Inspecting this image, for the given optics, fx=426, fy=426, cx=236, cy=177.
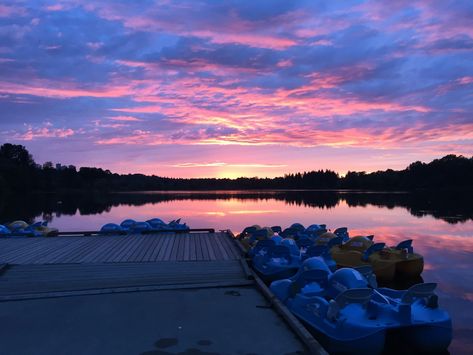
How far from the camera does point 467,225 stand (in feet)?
84.3

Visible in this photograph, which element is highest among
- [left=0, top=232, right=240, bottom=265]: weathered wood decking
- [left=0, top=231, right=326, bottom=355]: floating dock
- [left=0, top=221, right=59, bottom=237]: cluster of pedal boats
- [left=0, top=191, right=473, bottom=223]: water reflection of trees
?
[left=0, top=221, right=59, bottom=237]: cluster of pedal boats

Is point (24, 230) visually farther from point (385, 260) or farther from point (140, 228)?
point (385, 260)

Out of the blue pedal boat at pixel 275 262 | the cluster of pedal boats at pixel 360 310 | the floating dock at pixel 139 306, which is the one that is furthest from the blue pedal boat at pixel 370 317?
the blue pedal boat at pixel 275 262

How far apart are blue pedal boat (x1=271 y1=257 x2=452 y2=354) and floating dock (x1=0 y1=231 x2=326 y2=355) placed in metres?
0.80

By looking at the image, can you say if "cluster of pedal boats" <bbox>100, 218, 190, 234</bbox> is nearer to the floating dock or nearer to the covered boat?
the covered boat

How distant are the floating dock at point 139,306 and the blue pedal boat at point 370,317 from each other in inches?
31.5

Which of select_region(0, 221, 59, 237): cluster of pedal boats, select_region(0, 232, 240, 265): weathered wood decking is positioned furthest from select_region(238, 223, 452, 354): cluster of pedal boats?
select_region(0, 221, 59, 237): cluster of pedal boats

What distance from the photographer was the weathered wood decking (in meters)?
9.66

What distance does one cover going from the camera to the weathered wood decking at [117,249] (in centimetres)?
966

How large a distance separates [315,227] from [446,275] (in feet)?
15.7

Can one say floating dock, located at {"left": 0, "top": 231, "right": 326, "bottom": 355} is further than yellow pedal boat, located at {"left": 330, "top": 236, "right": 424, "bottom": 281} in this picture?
No

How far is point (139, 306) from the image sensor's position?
6.13 metres

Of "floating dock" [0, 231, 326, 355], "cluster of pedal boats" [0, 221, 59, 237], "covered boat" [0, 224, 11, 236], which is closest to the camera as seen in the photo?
"floating dock" [0, 231, 326, 355]

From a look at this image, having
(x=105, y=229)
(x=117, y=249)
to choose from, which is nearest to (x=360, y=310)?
(x=117, y=249)
